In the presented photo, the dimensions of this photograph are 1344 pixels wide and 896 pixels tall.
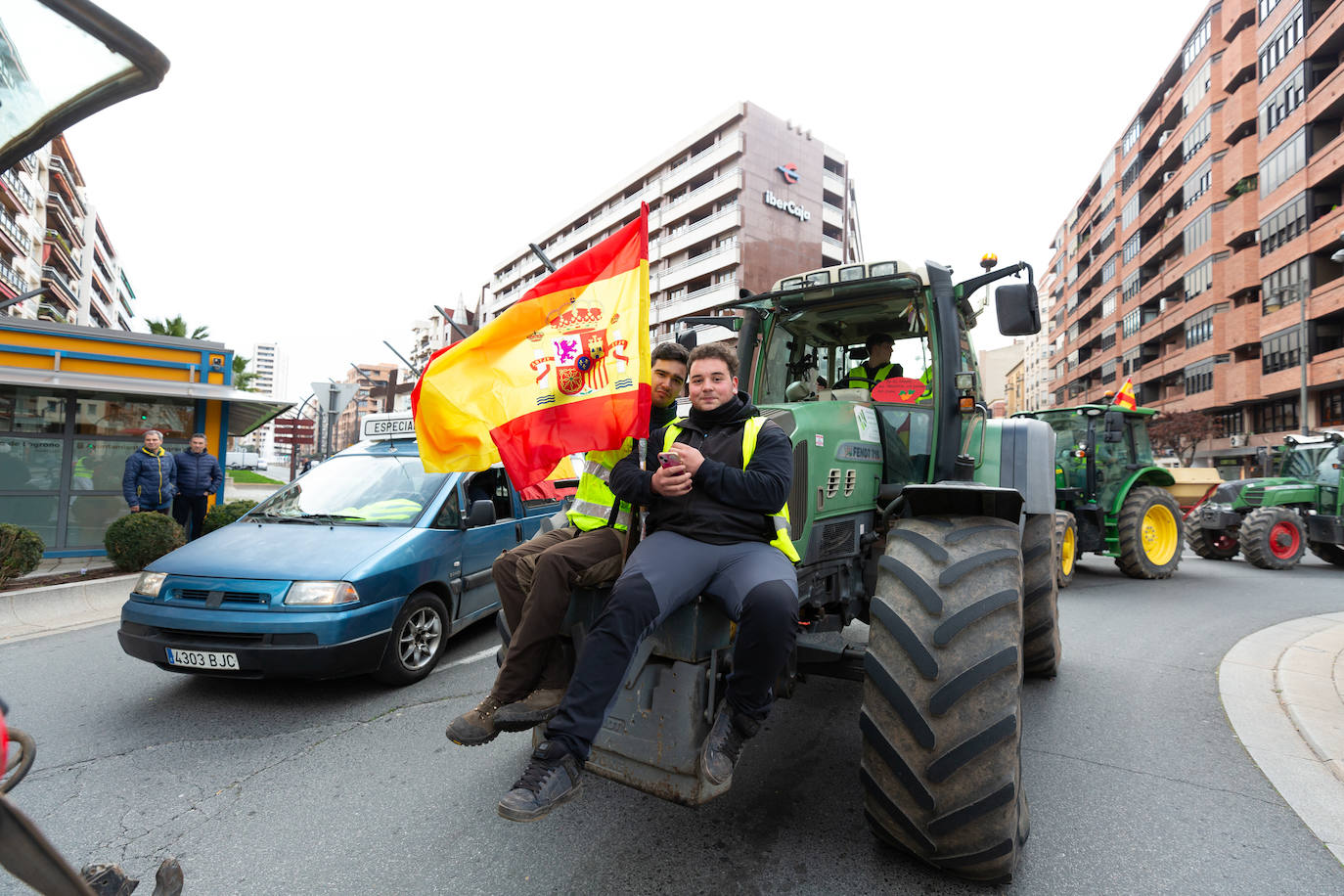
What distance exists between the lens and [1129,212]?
2026 inches

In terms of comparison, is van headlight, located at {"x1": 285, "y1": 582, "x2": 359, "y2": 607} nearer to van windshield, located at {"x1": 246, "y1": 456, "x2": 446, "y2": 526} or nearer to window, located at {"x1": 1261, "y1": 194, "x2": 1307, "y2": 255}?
van windshield, located at {"x1": 246, "y1": 456, "x2": 446, "y2": 526}

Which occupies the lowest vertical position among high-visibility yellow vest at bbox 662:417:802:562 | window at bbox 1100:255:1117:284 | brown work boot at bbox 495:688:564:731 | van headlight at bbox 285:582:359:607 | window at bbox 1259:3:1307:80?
brown work boot at bbox 495:688:564:731

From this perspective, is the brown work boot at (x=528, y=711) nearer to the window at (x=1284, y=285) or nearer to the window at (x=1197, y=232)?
the window at (x=1284, y=285)

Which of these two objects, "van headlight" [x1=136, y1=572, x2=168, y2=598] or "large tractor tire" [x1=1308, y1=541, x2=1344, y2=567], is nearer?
"van headlight" [x1=136, y1=572, x2=168, y2=598]

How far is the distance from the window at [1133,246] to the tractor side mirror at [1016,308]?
5848 cm

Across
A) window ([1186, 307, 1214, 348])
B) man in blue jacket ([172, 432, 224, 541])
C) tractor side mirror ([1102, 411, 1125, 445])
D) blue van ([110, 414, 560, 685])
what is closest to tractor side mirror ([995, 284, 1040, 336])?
blue van ([110, 414, 560, 685])

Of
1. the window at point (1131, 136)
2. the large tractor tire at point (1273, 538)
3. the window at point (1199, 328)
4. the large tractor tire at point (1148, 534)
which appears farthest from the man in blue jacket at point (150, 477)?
the window at point (1131, 136)

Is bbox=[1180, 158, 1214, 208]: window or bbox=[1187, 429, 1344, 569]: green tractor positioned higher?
bbox=[1180, 158, 1214, 208]: window

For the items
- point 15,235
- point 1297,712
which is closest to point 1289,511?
point 1297,712

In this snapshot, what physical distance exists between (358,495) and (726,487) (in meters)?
3.98

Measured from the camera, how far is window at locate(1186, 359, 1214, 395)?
125ft

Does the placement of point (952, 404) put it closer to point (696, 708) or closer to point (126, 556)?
point (696, 708)

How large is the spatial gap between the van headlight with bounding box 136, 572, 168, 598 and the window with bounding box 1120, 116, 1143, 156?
6497cm

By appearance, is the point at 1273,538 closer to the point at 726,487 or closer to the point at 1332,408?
the point at 726,487
